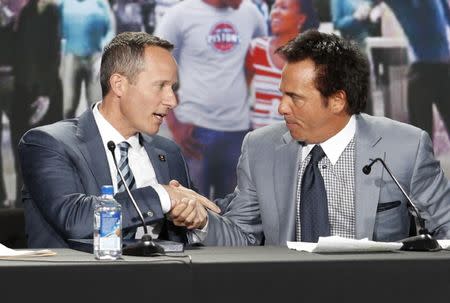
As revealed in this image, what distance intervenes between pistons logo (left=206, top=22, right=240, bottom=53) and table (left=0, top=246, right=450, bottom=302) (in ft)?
9.12

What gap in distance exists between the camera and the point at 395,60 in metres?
5.13

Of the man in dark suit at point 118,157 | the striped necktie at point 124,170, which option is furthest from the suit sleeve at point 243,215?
the striped necktie at point 124,170

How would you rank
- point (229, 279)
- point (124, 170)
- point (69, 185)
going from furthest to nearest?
1. point (124, 170)
2. point (69, 185)
3. point (229, 279)

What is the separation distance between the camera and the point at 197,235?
3359 mm

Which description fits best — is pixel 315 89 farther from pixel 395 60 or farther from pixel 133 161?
pixel 395 60

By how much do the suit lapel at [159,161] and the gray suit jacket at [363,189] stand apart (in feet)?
0.92

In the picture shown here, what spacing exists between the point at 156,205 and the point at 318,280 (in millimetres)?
975

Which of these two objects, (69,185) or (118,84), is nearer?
(69,185)

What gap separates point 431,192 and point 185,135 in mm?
1912

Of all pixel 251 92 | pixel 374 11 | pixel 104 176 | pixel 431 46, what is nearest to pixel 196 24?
pixel 251 92

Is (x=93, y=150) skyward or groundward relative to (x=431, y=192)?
skyward

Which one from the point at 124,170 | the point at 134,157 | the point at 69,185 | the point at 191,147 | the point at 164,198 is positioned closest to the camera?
the point at 164,198

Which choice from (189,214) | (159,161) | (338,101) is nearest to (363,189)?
(338,101)

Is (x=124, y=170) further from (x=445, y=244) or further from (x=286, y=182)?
(x=445, y=244)
